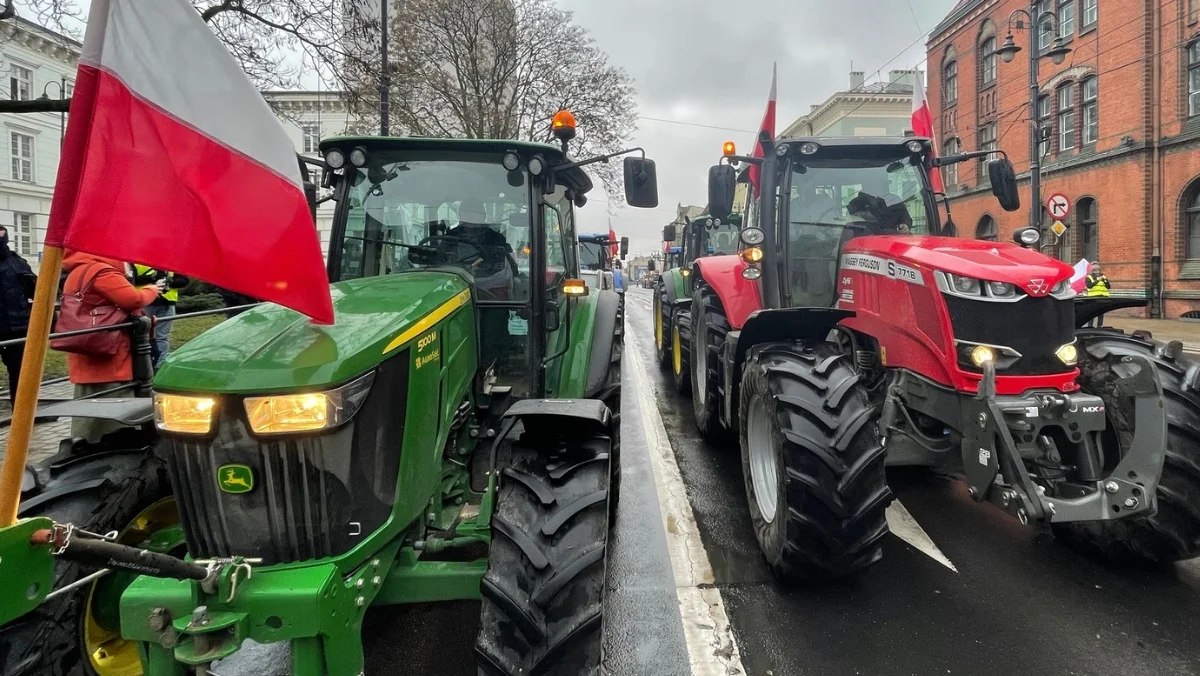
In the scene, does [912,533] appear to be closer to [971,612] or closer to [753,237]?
[971,612]

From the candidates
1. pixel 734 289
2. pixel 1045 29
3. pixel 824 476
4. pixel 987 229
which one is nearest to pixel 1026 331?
Result: pixel 824 476

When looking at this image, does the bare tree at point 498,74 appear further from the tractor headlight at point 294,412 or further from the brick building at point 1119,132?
the tractor headlight at point 294,412

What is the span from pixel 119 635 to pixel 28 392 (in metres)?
1.61

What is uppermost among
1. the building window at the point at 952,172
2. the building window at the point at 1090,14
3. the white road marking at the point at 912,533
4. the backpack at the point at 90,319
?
the building window at the point at 1090,14

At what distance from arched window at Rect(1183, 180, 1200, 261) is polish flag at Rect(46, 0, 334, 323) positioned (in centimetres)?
2403

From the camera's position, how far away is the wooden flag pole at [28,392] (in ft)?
4.67

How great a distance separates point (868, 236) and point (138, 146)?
4159mm

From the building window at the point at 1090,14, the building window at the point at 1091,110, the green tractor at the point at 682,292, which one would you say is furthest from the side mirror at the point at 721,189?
the building window at the point at 1090,14

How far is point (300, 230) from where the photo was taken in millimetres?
1894

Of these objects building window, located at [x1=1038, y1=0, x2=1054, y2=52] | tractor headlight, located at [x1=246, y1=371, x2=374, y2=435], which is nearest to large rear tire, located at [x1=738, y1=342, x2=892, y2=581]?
tractor headlight, located at [x1=246, y1=371, x2=374, y2=435]

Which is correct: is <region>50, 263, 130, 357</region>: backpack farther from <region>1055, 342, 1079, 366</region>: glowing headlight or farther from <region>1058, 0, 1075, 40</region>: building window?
<region>1058, 0, 1075, 40</region>: building window

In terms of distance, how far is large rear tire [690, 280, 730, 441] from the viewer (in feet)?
18.1

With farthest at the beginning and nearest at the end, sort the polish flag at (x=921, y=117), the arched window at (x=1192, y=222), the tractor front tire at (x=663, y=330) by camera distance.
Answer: the arched window at (x=1192, y=222)
the tractor front tire at (x=663, y=330)
the polish flag at (x=921, y=117)

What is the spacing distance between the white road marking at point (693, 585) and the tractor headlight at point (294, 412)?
1827mm
